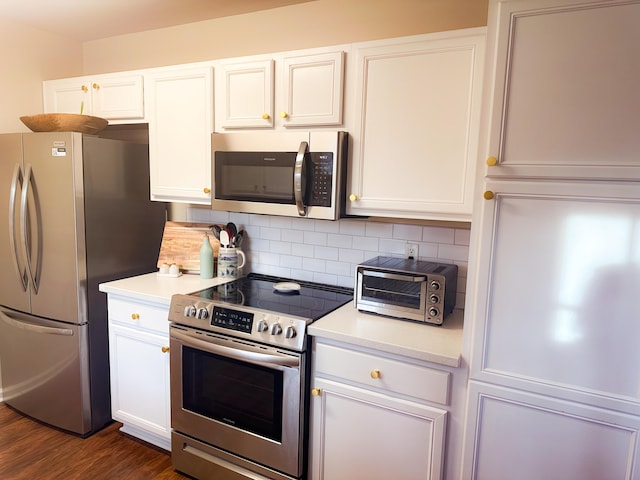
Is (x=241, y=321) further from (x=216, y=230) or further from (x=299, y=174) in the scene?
(x=216, y=230)

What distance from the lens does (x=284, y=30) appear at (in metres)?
2.51

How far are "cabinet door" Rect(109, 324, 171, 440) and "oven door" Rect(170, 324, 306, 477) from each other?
14cm

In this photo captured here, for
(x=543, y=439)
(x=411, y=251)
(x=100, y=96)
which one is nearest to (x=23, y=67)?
(x=100, y=96)

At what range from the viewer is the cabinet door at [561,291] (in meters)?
1.33

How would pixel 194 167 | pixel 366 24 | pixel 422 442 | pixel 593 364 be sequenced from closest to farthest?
pixel 593 364
pixel 422 442
pixel 366 24
pixel 194 167

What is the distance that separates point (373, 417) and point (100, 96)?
2461 millimetres

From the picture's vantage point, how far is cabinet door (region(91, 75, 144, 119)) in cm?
257

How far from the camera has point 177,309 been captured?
2.15m

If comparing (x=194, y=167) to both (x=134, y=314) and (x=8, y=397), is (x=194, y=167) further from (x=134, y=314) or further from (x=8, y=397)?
(x=8, y=397)

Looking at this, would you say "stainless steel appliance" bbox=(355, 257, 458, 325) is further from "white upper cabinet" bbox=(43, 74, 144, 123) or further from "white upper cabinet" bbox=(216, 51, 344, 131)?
"white upper cabinet" bbox=(43, 74, 144, 123)

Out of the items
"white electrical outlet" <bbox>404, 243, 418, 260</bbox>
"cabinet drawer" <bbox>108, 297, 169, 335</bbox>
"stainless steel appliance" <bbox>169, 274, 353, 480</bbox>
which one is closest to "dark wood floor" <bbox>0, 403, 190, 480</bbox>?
"stainless steel appliance" <bbox>169, 274, 353, 480</bbox>

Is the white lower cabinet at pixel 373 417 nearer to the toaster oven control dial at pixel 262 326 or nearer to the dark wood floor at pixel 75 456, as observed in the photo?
the toaster oven control dial at pixel 262 326

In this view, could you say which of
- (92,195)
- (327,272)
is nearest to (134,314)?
(92,195)

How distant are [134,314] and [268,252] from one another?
2.75 feet
